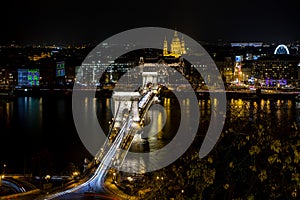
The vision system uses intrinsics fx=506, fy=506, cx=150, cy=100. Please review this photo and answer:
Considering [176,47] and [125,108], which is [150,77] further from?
[125,108]

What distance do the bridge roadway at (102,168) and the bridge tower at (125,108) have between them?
36cm

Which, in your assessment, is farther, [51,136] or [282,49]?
[282,49]

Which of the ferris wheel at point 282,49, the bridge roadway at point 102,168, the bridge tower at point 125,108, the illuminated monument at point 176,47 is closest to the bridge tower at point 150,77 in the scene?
the illuminated monument at point 176,47

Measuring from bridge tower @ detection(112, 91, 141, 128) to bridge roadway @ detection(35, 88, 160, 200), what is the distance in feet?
1.18

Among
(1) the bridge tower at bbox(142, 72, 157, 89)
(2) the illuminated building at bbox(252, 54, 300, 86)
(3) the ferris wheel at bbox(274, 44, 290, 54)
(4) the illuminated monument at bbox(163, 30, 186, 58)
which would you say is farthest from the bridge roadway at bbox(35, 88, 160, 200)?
(4) the illuminated monument at bbox(163, 30, 186, 58)

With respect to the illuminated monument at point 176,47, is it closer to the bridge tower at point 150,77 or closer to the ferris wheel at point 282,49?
the ferris wheel at point 282,49

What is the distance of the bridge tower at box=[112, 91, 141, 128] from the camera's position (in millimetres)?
7684

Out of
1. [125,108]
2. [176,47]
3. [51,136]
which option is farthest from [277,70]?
[51,136]

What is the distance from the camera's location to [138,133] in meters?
6.73

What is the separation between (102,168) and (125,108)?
4260 millimetres

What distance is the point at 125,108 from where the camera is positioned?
8477 mm

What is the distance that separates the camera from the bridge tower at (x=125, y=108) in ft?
25.2

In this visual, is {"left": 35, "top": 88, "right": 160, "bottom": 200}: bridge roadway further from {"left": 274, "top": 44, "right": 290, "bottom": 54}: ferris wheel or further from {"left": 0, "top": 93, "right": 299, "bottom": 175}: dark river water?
{"left": 274, "top": 44, "right": 290, "bottom": 54}: ferris wheel

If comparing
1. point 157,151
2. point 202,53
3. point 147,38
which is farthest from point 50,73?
point 157,151
